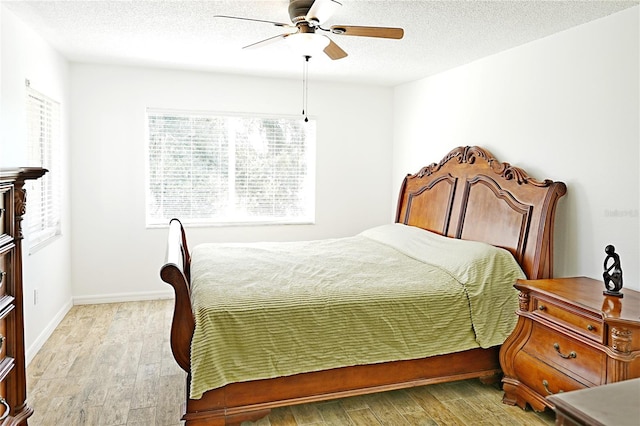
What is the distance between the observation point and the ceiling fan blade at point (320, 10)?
2.44 meters

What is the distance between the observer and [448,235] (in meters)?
4.12

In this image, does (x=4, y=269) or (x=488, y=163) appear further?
(x=488, y=163)

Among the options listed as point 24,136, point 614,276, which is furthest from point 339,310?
point 24,136

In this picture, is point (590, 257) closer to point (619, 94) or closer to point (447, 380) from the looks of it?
point (619, 94)

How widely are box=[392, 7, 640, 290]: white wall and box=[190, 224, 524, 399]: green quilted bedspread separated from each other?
0.55m

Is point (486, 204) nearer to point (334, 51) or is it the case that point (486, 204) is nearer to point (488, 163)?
point (488, 163)

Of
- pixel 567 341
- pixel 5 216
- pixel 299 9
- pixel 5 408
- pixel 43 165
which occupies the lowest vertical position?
pixel 5 408

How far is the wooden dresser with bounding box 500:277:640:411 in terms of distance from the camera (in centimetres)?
222

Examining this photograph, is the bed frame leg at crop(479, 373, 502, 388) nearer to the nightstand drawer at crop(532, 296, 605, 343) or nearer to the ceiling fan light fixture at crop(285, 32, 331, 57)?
the nightstand drawer at crop(532, 296, 605, 343)

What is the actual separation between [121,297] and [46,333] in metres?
1.11

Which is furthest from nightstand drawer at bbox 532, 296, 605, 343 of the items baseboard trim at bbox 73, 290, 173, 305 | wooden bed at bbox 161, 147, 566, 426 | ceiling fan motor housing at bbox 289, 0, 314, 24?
baseboard trim at bbox 73, 290, 173, 305

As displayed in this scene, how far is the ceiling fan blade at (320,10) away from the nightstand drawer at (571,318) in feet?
6.35

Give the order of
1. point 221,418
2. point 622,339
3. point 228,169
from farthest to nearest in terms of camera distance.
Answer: point 228,169
point 221,418
point 622,339

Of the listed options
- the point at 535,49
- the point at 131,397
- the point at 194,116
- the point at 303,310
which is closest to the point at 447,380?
the point at 303,310
